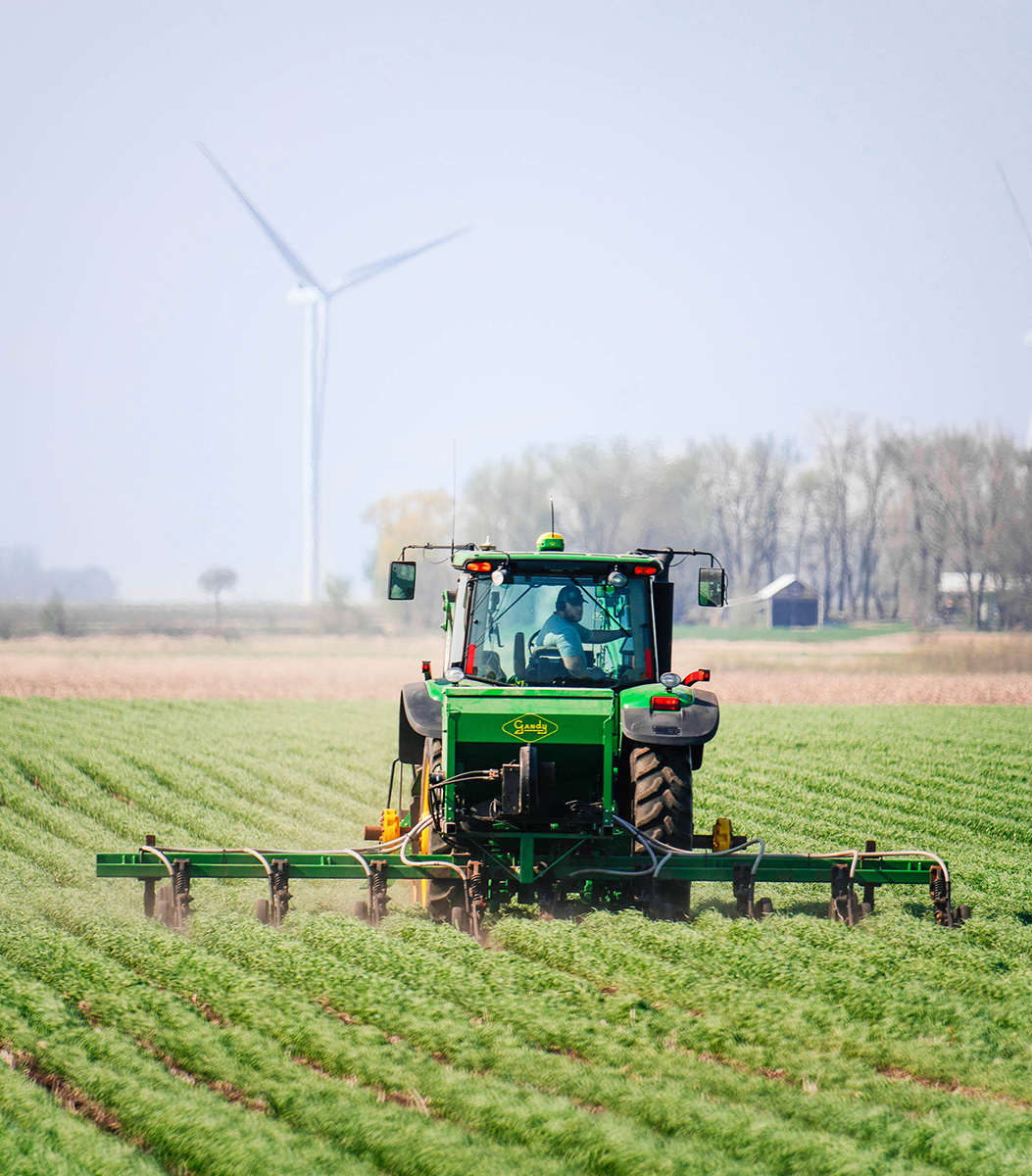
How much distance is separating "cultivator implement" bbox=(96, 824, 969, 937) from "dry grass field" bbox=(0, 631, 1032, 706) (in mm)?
19607

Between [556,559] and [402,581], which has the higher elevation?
[556,559]

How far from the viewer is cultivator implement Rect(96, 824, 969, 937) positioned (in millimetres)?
7938

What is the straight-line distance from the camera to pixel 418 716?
860 centimetres

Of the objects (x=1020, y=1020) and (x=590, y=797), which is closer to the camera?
(x=1020, y=1020)

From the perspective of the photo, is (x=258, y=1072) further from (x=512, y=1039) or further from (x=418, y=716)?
(x=418, y=716)

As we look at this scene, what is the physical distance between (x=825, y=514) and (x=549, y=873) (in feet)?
178

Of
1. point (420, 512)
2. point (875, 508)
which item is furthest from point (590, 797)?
point (420, 512)

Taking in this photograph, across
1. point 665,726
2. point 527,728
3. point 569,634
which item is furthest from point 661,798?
point 569,634

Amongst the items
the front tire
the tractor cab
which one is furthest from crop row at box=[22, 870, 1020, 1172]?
the tractor cab

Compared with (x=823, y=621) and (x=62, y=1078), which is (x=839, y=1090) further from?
(x=823, y=621)

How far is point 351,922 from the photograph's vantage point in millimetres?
7980

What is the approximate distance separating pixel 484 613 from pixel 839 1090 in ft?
14.1

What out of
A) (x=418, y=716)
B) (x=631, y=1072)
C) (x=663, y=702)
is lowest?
(x=631, y=1072)

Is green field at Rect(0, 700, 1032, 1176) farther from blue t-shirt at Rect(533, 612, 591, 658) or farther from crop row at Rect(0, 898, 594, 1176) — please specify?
blue t-shirt at Rect(533, 612, 591, 658)
